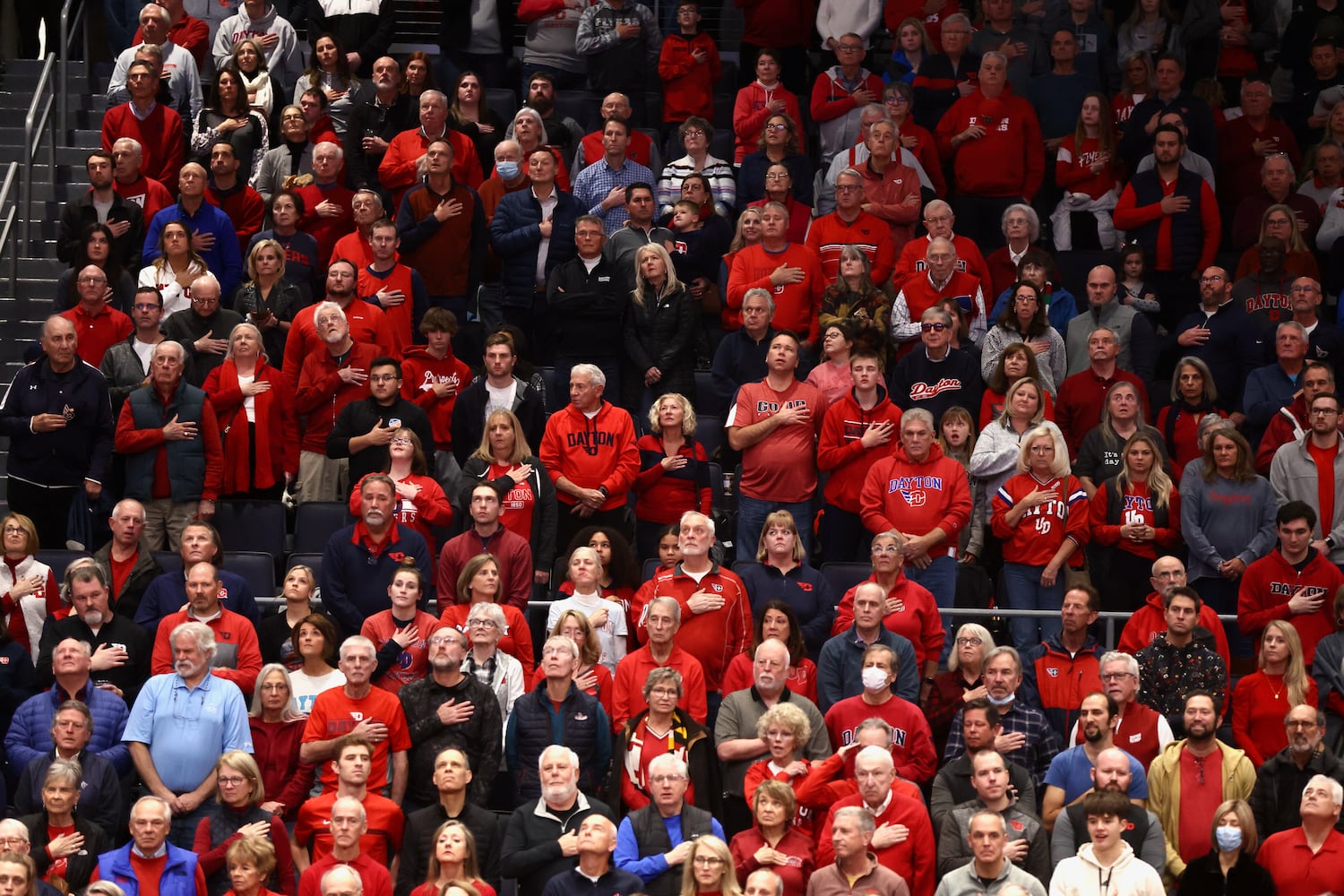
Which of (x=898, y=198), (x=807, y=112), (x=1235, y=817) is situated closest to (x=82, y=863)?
(x=1235, y=817)

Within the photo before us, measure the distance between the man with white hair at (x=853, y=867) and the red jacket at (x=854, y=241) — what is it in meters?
4.89

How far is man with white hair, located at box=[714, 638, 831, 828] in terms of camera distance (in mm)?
10656

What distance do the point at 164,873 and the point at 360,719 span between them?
3.86ft

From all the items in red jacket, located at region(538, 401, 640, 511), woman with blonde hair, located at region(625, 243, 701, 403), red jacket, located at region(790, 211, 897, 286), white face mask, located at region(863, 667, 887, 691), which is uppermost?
red jacket, located at region(790, 211, 897, 286)

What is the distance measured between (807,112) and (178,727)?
25.2 feet

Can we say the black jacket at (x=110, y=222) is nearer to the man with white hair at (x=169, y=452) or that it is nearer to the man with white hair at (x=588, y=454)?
the man with white hair at (x=169, y=452)

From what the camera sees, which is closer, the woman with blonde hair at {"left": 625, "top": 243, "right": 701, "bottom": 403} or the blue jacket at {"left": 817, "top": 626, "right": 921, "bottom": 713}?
the blue jacket at {"left": 817, "top": 626, "right": 921, "bottom": 713}

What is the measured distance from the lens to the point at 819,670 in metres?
11.2

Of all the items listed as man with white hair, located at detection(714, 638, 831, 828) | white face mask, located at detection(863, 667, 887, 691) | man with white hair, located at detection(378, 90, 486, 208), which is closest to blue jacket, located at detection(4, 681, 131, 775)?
man with white hair, located at detection(714, 638, 831, 828)

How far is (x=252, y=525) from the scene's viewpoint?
12469 millimetres

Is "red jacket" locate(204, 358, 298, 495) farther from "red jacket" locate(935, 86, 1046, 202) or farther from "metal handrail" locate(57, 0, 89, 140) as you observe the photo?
"red jacket" locate(935, 86, 1046, 202)

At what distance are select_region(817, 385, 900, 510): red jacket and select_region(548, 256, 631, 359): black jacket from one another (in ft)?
5.16

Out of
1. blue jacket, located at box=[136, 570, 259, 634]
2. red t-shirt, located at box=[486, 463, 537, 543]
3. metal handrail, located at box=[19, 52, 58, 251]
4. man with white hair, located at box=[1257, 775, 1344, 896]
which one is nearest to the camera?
man with white hair, located at box=[1257, 775, 1344, 896]

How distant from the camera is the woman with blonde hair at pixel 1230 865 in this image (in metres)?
10.0
